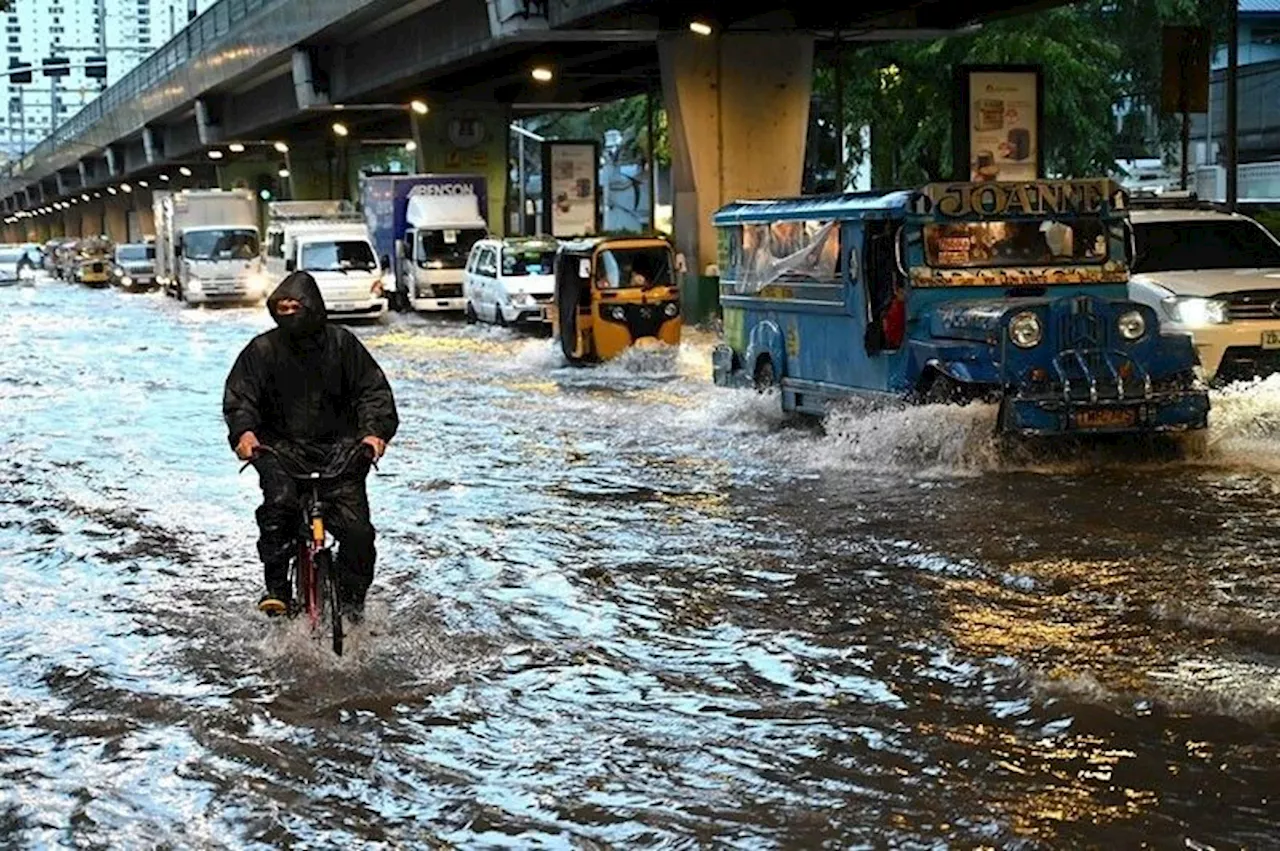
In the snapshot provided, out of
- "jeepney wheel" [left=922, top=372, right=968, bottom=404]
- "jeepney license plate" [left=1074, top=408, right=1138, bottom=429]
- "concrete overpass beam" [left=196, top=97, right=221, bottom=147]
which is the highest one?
"concrete overpass beam" [left=196, top=97, right=221, bottom=147]

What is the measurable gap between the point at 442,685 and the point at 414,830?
2.02 meters

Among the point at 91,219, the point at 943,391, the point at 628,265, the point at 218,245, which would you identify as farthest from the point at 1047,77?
the point at 91,219

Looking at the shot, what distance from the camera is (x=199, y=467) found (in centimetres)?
1731

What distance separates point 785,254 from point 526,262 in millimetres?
18550

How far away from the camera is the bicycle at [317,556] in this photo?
8867 mm

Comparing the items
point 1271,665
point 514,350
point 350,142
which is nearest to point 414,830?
point 1271,665

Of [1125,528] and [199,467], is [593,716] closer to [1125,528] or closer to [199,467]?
[1125,528]

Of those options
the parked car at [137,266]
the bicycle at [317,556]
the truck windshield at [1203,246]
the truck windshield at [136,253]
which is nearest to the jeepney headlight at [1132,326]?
the truck windshield at [1203,246]

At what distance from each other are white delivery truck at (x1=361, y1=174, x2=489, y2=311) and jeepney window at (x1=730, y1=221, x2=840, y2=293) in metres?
23.7

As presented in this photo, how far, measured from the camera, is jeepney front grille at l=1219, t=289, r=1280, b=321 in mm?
18438

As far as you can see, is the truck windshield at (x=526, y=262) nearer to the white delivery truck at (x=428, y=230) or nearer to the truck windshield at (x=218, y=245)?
the white delivery truck at (x=428, y=230)

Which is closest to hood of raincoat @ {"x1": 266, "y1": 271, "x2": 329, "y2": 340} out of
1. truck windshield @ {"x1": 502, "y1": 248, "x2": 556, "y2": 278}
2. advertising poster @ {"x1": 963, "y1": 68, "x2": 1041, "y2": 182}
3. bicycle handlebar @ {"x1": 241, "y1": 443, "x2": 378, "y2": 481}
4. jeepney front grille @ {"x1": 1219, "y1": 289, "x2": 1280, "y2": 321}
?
bicycle handlebar @ {"x1": 241, "y1": 443, "x2": 378, "y2": 481}

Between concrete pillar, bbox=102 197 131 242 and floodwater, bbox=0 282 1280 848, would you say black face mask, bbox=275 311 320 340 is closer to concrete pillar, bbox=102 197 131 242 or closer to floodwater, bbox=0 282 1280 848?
floodwater, bbox=0 282 1280 848

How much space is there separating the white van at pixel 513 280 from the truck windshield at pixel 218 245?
42.0 feet
